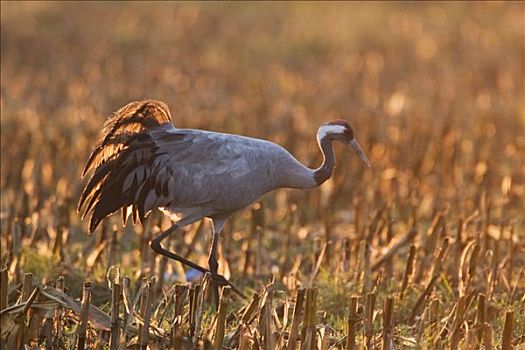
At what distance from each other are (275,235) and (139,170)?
2.21 m

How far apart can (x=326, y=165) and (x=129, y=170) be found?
0.97 metres

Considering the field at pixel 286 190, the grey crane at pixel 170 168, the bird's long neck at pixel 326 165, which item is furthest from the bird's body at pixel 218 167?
the field at pixel 286 190

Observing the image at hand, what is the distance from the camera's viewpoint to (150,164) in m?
5.27

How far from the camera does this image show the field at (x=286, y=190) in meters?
4.31

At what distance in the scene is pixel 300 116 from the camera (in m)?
10.4

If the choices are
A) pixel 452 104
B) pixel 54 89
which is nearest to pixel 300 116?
pixel 452 104

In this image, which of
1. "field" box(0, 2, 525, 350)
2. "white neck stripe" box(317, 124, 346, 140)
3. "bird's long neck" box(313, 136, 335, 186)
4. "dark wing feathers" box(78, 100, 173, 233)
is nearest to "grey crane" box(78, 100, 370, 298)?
"dark wing feathers" box(78, 100, 173, 233)

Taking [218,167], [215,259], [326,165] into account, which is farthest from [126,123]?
[326,165]

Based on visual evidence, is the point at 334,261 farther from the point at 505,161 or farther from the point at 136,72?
the point at 136,72

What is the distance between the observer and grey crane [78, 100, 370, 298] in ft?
17.1

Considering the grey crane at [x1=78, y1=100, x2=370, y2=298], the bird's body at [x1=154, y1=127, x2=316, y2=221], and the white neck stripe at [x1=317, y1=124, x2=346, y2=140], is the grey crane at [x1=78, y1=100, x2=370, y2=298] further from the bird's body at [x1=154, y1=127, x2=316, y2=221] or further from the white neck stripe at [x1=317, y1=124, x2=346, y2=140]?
the white neck stripe at [x1=317, y1=124, x2=346, y2=140]

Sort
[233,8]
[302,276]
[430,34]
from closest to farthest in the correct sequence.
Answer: [302,276] → [430,34] → [233,8]

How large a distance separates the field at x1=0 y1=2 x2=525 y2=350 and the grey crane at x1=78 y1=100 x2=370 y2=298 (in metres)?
0.46

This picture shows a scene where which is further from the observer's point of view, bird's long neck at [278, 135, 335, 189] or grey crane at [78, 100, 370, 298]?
bird's long neck at [278, 135, 335, 189]
